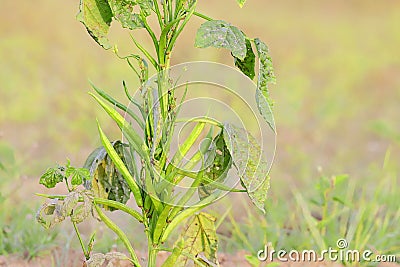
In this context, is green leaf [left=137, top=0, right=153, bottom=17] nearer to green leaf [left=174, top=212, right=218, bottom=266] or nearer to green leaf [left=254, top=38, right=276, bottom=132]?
green leaf [left=254, top=38, right=276, bottom=132]

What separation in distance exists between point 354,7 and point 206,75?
4.85 m

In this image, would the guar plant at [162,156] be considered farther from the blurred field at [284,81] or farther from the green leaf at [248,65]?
the blurred field at [284,81]

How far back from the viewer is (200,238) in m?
1.44

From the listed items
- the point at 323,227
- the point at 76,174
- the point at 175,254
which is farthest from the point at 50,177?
the point at 323,227

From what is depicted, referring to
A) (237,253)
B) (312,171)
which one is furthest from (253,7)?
(237,253)

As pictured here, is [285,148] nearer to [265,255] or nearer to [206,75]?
[265,255]

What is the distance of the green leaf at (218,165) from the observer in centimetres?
136

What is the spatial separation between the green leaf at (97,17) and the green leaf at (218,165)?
283mm

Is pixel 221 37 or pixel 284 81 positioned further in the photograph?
pixel 284 81

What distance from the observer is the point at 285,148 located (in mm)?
3619

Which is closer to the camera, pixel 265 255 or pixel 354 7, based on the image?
pixel 265 255

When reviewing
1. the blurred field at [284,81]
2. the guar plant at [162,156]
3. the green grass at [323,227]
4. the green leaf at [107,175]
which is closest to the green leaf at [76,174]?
the guar plant at [162,156]

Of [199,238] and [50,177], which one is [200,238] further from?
[50,177]

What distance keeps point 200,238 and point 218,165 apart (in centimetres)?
17
